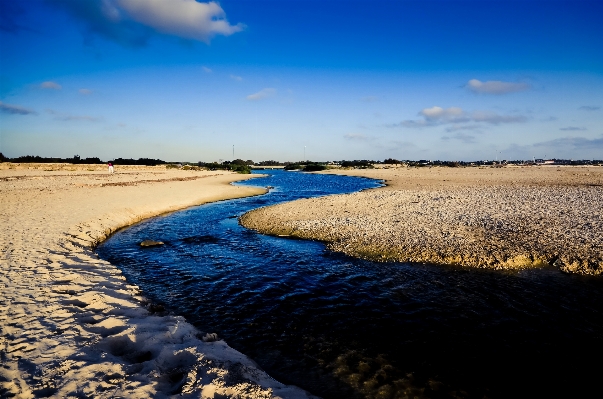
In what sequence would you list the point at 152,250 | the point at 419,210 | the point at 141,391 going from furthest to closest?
the point at 419,210 → the point at 152,250 → the point at 141,391

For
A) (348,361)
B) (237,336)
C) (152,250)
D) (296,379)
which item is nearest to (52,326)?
(237,336)

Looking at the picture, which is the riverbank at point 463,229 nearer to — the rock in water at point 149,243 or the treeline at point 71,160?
the rock in water at point 149,243

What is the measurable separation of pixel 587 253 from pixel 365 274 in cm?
976

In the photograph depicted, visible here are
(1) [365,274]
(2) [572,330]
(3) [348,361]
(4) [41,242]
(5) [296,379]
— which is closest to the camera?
(5) [296,379]

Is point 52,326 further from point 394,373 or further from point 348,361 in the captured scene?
point 394,373

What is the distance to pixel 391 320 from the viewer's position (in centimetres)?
975

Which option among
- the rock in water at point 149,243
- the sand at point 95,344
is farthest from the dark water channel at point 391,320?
the rock in water at point 149,243

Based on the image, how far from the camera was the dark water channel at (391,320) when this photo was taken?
7074 mm

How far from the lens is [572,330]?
8820 mm

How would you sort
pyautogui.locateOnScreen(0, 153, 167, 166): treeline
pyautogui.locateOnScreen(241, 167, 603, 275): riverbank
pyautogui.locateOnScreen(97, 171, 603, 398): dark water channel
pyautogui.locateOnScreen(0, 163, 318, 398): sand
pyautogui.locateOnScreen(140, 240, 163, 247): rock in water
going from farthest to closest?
1. pyautogui.locateOnScreen(0, 153, 167, 166): treeline
2. pyautogui.locateOnScreen(140, 240, 163, 247): rock in water
3. pyautogui.locateOnScreen(241, 167, 603, 275): riverbank
4. pyautogui.locateOnScreen(97, 171, 603, 398): dark water channel
5. pyautogui.locateOnScreen(0, 163, 318, 398): sand

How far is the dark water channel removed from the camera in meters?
7.07

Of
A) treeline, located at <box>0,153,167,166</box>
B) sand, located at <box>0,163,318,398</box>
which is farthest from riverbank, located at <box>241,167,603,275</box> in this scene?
treeline, located at <box>0,153,167,166</box>

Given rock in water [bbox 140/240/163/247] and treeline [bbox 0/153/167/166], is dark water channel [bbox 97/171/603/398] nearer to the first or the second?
rock in water [bbox 140/240/163/247]

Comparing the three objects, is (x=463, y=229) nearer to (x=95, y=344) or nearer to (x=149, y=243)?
(x=95, y=344)
